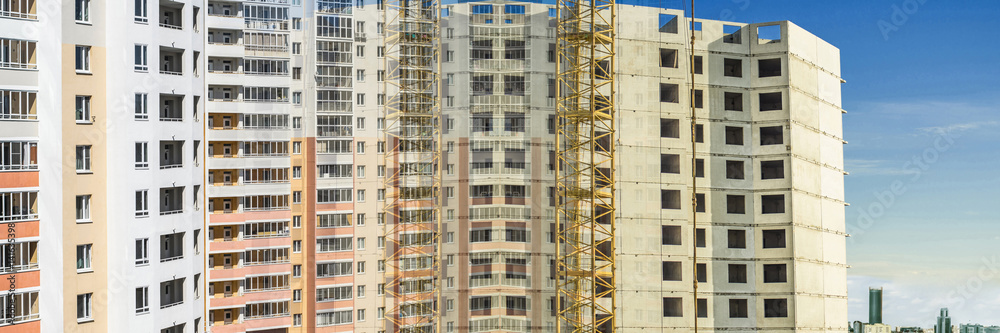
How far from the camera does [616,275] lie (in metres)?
35.0

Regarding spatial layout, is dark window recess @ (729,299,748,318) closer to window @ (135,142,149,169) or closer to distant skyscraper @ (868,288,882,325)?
distant skyscraper @ (868,288,882,325)

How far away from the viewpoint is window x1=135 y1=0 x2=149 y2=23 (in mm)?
24842

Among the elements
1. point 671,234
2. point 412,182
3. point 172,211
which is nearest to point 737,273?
point 671,234

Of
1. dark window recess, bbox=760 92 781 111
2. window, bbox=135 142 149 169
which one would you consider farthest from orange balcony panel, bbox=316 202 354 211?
dark window recess, bbox=760 92 781 111

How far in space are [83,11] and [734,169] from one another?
94.9 feet

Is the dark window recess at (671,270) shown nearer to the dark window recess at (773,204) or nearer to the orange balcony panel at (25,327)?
the dark window recess at (773,204)

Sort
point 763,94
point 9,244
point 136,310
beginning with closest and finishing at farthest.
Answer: point 9,244 → point 136,310 → point 763,94

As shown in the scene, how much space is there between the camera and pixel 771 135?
124 feet

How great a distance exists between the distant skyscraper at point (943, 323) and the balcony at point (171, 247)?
42.2 metres

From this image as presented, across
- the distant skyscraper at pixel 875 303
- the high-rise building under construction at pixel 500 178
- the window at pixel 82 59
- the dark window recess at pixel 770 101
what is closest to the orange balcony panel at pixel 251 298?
the high-rise building under construction at pixel 500 178

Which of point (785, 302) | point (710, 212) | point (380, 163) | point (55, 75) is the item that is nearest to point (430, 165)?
point (380, 163)

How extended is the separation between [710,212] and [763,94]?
6904mm

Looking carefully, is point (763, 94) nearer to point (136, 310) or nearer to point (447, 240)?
point (447, 240)

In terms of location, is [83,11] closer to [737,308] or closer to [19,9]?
[19,9]
